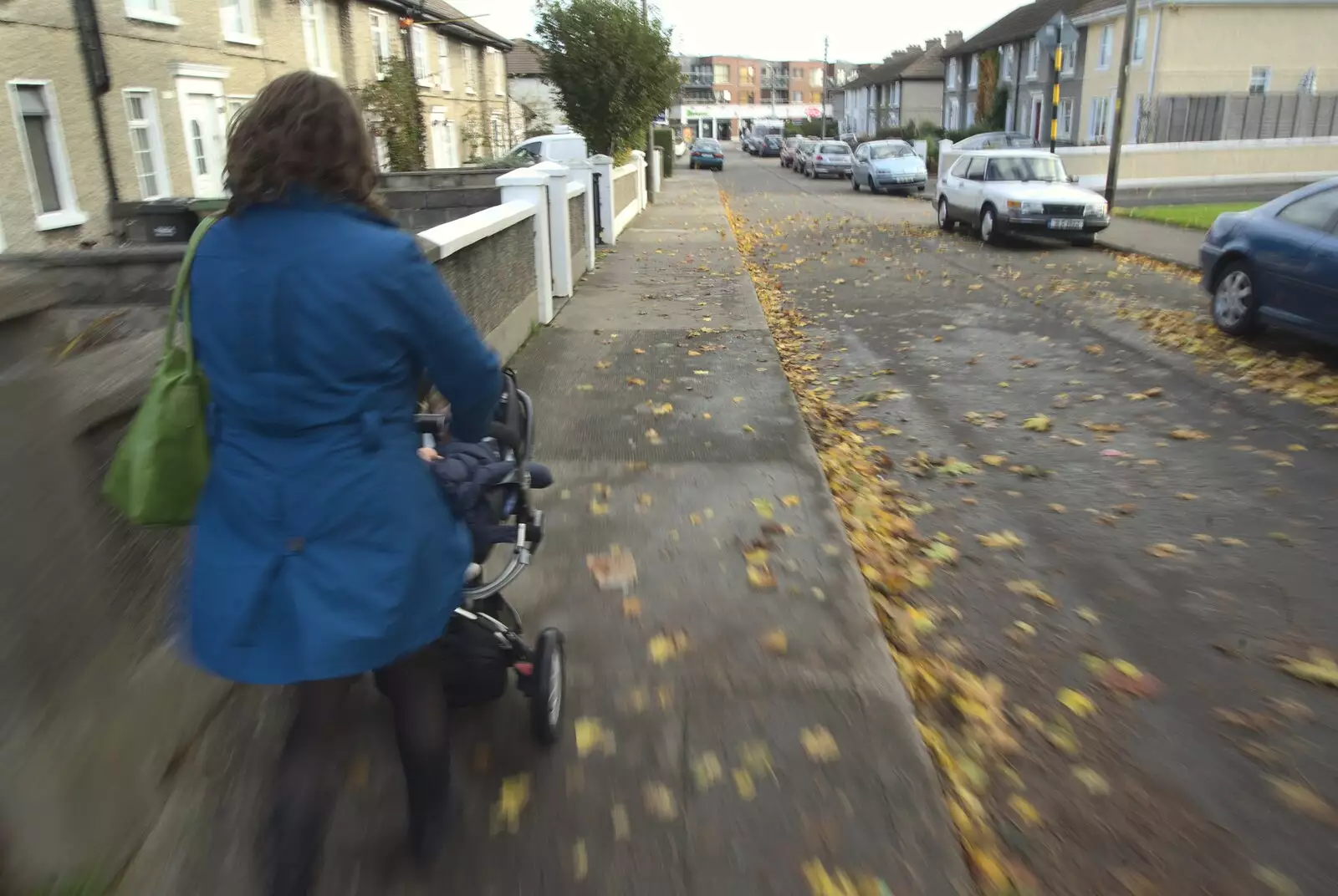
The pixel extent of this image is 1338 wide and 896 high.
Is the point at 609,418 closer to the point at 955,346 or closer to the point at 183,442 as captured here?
the point at 955,346

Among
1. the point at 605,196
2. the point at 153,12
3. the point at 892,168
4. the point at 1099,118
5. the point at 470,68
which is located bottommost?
the point at 892,168

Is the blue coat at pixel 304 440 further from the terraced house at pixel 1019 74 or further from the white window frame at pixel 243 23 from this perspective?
the terraced house at pixel 1019 74

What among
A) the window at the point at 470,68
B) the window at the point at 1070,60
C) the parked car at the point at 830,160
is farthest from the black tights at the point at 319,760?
the window at the point at 1070,60

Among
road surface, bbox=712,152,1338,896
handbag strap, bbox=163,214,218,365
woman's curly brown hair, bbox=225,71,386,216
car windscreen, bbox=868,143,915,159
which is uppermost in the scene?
woman's curly brown hair, bbox=225,71,386,216

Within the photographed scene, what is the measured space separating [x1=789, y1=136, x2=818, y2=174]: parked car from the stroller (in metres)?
41.5

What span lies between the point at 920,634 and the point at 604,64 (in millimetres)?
20816

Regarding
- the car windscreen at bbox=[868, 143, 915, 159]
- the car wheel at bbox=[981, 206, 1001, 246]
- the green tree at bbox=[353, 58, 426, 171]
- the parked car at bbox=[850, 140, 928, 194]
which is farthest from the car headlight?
the car windscreen at bbox=[868, 143, 915, 159]

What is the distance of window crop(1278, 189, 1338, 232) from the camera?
835 cm

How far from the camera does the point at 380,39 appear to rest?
2700 cm

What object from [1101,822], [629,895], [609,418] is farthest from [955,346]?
[629,895]

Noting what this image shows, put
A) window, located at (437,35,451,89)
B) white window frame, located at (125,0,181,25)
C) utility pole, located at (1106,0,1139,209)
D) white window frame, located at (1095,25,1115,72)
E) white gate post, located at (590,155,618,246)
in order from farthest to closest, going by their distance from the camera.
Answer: white window frame, located at (1095,25,1115,72)
window, located at (437,35,451,89)
utility pole, located at (1106,0,1139,209)
white gate post, located at (590,155,618,246)
white window frame, located at (125,0,181,25)

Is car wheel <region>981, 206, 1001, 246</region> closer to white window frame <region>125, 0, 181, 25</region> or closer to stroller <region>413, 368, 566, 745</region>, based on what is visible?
white window frame <region>125, 0, 181, 25</region>

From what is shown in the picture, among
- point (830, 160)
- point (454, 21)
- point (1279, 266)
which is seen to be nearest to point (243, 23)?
point (454, 21)

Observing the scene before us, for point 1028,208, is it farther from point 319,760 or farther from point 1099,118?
point 1099,118
